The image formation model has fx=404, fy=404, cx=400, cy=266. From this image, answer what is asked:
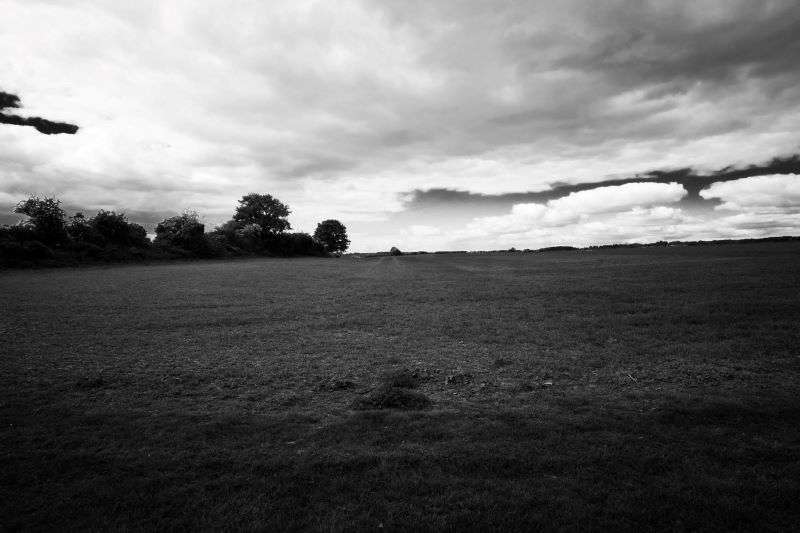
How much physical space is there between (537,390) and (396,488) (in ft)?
19.2

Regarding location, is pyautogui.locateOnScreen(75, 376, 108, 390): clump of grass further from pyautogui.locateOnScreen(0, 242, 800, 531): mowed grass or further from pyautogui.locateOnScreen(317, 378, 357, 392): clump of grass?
pyautogui.locateOnScreen(317, 378, 357, 392): clump of grass

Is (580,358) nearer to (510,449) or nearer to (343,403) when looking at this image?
(510,449)

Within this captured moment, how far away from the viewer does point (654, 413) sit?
9.03 m

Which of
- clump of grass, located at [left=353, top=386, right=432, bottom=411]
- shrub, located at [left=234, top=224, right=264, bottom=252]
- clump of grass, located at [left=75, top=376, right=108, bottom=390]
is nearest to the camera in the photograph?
clump of grass, located at [left=353, top=386, right=432, bottom=411]

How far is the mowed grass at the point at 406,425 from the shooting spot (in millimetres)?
5945

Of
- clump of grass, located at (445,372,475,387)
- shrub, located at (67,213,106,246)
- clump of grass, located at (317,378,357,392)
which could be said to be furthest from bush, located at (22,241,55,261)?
Answer: clump of grass, located at (445,372,475,387)

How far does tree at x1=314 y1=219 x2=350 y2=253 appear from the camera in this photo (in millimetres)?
147125

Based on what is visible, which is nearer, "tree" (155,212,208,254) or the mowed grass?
the mowed grass

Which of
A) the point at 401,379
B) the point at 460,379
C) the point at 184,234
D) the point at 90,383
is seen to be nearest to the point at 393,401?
the point at 401,379

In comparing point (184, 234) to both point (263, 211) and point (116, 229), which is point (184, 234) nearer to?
point (116, 229)

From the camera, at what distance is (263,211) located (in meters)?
123

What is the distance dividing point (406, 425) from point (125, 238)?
77955mm

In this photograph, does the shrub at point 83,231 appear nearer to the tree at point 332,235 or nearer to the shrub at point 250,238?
the shrub at point 250,238

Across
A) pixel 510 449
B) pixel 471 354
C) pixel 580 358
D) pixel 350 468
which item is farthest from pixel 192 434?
pixel 580 358
